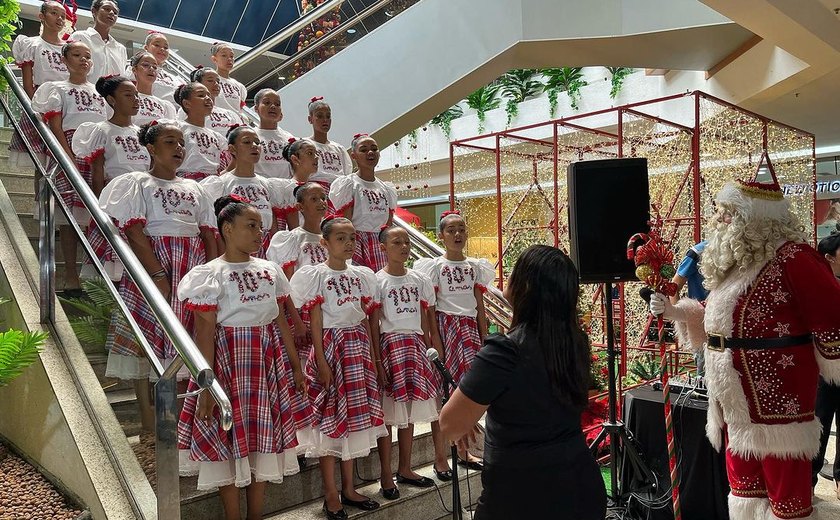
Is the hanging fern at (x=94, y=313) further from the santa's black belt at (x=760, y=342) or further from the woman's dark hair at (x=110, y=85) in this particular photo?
the santa's black belt at (x=760, y=342)

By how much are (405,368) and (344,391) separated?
0.41m

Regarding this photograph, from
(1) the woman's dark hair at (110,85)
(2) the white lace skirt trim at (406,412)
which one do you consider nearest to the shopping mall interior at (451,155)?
(2) the white lace skirt trim at (406,412)

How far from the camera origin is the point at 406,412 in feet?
11.2

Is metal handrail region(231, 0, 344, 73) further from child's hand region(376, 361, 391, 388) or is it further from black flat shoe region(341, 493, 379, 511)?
black flat shoe region(341, 493, 379, 511)

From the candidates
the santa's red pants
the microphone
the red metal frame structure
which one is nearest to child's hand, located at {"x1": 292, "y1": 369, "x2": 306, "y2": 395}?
the microphone

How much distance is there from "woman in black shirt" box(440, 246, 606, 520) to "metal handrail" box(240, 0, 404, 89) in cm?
551

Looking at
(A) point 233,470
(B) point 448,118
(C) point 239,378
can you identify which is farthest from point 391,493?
(B) point 448,118

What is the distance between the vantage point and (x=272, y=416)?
9.27ft

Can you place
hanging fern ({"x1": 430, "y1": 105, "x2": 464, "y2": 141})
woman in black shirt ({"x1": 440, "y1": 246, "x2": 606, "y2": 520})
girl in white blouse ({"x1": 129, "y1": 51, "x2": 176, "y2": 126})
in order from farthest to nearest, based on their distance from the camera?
hanging fern ({"x1": 430, "y1": 105, "x2": 464, "y2": 141}), girl in white blouse ({"x1": 129, "y1": 51, "x2": 176, "y2": 126}), woman in black shirt ({"x1": 440, "y1": 246, "x2": 606, "y2": 520})

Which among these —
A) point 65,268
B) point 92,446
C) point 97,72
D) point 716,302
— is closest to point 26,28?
point 97,72

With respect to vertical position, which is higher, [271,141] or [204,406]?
[271,141]

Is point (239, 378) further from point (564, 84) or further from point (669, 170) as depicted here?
point (564, 84)

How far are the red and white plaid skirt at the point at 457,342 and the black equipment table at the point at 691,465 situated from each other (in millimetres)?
1056

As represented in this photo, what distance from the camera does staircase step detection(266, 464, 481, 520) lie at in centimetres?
304
